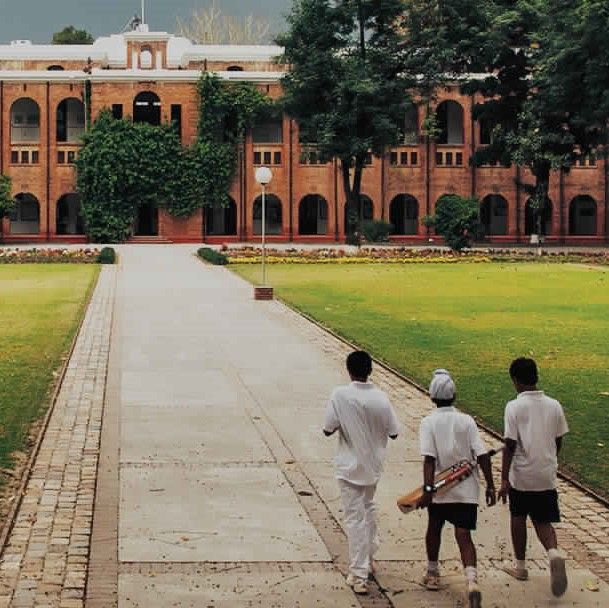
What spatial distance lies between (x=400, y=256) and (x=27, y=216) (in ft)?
73.6

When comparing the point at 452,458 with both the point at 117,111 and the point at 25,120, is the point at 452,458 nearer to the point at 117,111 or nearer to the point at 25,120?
the point at 117,111

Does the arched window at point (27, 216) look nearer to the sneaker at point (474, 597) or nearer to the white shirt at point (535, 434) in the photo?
the white shirt at point (535, 434)

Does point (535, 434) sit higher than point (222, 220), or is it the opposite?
point (222, 220)

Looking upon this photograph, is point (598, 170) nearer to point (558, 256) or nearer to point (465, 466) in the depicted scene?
point (558, 256)

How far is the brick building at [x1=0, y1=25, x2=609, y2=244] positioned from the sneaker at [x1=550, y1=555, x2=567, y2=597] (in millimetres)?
47560

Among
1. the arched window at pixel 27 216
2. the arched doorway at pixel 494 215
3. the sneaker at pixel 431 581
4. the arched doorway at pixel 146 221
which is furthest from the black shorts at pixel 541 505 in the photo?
the arched window at pixel 27 216

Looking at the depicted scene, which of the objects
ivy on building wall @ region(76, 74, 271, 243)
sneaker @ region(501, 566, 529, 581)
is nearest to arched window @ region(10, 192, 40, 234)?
ivy on building wall @ region(76, 74, 271, 243)

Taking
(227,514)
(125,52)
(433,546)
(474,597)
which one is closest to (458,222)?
(125,52)

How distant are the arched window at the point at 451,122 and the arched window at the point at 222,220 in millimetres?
11113

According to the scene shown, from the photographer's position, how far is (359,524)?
6.89 meters

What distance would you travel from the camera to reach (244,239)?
2228 inches

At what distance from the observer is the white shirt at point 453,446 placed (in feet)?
22.1

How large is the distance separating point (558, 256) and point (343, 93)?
10.6 metres

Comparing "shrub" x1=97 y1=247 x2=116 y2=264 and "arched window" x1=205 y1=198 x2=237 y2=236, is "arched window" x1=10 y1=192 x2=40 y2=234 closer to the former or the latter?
"arched window" x1=205 y1=198 x2=237 y2=236
